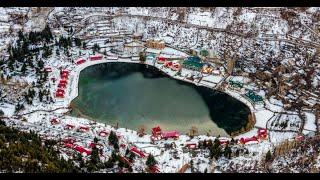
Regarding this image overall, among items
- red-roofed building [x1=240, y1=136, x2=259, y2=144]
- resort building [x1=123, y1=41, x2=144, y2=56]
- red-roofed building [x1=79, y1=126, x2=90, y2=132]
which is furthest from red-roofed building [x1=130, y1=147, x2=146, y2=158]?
resort building [x1=123, y1=41, x2=144, y2=56]

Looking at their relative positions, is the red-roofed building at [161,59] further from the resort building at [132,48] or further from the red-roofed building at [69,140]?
the red-roofed building at [69,140]

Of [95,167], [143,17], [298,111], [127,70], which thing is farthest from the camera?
[143,17]

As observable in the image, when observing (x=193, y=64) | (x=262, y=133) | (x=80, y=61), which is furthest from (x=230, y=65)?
(x=80, y=61)

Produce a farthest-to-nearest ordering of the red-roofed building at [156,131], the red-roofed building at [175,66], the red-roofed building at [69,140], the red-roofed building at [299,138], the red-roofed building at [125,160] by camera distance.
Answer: the red-roofed building at [175,66] < the red-roofed building at [156,131] < the red-roofed building at [299,138] < the red-roofed building at [69,140] < the red-roofed building at [125,160]

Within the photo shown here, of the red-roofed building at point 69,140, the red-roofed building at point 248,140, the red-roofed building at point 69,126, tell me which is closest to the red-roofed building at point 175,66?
the red-roofed building at point 69,126

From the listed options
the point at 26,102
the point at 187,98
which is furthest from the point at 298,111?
the point at 26,102

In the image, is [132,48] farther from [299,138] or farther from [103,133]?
[299,138]

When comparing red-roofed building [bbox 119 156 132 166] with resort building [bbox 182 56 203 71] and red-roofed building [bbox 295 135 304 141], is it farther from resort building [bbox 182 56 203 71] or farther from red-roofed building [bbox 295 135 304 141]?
resort building [bbox 182 56 203 71]

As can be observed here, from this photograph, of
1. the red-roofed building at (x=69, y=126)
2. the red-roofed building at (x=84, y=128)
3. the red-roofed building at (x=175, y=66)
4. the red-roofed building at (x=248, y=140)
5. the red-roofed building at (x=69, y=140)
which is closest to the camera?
the red-roofed building at (x=69, y=140)

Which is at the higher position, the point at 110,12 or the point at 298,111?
the point at 110,12

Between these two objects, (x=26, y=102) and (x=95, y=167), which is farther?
(x=26, y=102)

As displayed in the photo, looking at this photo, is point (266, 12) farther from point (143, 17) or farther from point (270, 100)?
point (270, 100)
